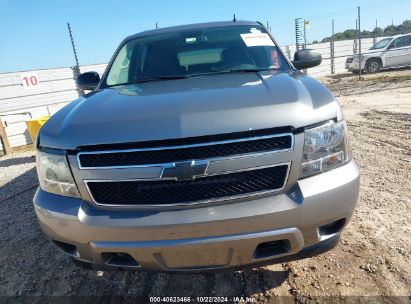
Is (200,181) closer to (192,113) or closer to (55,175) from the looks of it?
(192,113)

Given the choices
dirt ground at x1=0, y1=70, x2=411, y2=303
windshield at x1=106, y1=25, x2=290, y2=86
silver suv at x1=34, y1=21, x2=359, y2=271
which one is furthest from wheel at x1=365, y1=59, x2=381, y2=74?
silver suv at x1=34, y1=21, x2=359, y2=271

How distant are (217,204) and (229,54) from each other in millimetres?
1880

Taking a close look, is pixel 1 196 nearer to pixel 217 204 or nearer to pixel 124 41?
pixel 124 41

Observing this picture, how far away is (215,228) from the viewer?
71.1 inches

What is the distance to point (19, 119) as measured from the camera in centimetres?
1038

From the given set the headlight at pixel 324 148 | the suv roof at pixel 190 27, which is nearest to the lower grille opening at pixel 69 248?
the headlight at pixel 324 148

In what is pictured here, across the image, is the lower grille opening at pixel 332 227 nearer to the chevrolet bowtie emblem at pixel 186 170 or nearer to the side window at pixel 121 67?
the chevrolet bowtie emblem at pixel 186 170

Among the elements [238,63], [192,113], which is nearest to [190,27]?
[238,63]

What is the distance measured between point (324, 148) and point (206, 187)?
69cm

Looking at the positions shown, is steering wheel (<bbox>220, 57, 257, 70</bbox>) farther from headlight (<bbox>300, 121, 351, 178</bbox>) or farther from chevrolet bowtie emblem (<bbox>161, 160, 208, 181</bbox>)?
chevrolet bowtie emblem (<bbox>161, 160, 208, 181</bbox>)

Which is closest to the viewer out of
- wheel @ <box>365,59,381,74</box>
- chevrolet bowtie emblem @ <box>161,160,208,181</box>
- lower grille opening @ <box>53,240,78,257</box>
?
chevrolet bowtie emblem @ <box>161,160,208,181</box>

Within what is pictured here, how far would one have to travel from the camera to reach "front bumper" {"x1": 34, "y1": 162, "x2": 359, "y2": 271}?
5.94 feet

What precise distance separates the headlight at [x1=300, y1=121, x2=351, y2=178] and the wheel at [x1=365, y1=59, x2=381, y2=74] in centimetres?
1857

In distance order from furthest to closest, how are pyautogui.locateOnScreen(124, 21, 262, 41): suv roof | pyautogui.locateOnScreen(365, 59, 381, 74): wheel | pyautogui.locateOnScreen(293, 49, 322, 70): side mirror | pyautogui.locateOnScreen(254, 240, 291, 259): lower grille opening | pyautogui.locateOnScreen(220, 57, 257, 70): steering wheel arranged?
pyautogui.locateOnScreen(365, 59, 381, 74): wheel < pyautogui.locateOnScreen(124, 21, 262, 41): suv roof < pyautogui.locateOnScreen(293, 49, 322, 70): side mirror < pyautogui.locateOnScreen(220, 57, 257, 70): steering wheel < pyautogui.locateOnScreen(254, 240, 291, 259): lower grille opening
